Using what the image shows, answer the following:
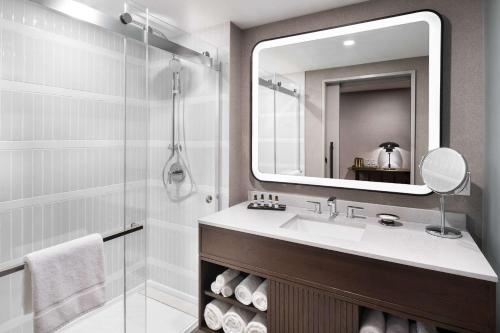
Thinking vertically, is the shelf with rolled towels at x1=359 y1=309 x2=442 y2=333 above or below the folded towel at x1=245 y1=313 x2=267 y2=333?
above

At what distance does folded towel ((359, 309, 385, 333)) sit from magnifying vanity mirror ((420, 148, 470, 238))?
536 mm

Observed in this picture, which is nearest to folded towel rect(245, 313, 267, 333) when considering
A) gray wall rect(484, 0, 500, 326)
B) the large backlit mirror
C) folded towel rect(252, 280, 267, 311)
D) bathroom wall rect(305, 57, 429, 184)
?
folded towel rect(252, 280, 267, 311)

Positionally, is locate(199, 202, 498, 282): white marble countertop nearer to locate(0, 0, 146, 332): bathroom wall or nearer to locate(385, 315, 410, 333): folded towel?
locate(385, 315, 410, 333): folded towel

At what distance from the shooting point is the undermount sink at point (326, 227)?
1781mm

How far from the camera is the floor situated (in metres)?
1.42

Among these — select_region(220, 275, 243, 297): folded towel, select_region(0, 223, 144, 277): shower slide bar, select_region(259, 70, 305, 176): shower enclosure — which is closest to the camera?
select_region(0, 223, 144, 277): shower slide bar

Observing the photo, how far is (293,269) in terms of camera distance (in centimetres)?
156

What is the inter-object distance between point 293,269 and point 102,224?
1043 millimetres

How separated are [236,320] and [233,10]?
2128 millimetres

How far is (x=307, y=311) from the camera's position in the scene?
1.54 metres

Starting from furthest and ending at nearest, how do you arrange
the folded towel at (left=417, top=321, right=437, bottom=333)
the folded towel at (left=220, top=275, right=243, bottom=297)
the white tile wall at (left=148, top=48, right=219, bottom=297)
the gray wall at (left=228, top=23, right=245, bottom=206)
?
1. the gray wall at (left=228, top=23, right=245, bottom=206)
2. the white tile wall at (left=148, top=48, right=219, bottom=297)
3. the folded towel at (left=220, top=275, right=243, bottom=297)
4. the folded towel at (left=417, top=321, right=437, bottom=333)

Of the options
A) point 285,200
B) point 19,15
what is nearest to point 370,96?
point 285,200

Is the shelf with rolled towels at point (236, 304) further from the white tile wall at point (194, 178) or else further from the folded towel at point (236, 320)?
the white tile wall at point (194, 178)

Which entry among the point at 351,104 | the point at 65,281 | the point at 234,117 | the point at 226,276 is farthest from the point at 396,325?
the point at 234,117
